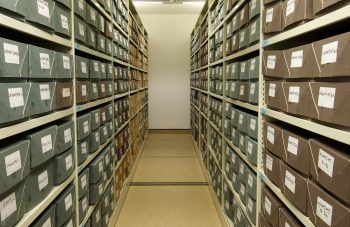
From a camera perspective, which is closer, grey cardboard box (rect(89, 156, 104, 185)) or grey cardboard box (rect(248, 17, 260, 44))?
grey cardboard box (rect(248, 17, 260, 44))

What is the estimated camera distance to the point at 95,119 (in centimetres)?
217

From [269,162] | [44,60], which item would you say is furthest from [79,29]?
[269,162]

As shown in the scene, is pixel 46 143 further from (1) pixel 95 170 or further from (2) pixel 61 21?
(1) pixel 95 170

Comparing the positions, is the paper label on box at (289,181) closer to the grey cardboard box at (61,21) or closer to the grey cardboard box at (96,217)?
the grey cardboard box at (61,21)

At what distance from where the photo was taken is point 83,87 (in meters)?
1.90

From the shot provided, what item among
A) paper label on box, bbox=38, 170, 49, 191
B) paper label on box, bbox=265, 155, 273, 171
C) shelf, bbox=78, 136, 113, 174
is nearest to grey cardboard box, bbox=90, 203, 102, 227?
shelf, bbox=78, 136, 113, 174

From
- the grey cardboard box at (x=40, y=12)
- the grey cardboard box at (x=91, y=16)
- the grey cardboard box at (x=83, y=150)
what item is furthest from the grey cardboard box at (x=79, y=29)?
the grey cardboard box at (x=83, y=150)

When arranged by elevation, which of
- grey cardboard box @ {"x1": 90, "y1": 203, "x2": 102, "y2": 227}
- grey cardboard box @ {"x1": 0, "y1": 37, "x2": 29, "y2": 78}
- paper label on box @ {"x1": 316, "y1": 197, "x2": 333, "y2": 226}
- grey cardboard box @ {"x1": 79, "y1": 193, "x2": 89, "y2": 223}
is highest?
grey cardboard box @ {"x1": 0, "y1": 37, "x2": 29, "y2": 78}

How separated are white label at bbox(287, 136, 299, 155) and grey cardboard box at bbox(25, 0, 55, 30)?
109cm

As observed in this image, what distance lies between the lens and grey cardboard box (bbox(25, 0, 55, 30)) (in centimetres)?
113

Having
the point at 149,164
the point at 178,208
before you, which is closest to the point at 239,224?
the point at 178,208

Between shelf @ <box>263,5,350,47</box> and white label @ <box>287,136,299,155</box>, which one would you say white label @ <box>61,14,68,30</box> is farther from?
white label @ <box>287,136,299,155</box>

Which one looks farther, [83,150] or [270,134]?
[83,150]

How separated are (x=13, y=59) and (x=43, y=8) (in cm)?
34
